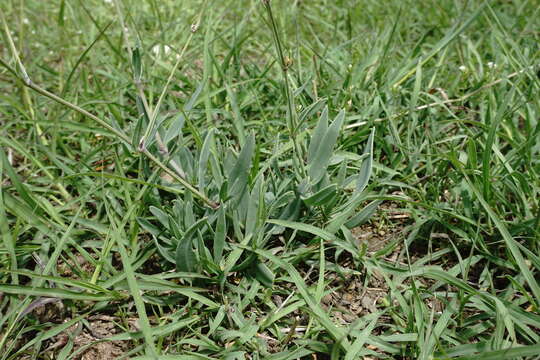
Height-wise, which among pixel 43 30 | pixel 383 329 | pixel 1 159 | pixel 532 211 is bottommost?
pixel 383 329

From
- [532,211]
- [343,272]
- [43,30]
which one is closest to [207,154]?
[343,272]

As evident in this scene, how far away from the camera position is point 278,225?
1.44m

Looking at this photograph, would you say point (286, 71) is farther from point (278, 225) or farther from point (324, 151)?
point (278, 225)

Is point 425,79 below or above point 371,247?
above

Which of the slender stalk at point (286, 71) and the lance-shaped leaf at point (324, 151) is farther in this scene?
the lance-shaped leaf at point (324, 151)

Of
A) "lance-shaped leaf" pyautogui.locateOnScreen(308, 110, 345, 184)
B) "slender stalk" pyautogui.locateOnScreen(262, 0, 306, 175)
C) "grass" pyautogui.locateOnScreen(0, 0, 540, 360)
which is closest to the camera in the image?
"slender stalk" pyautogui.locateOnScreen(262, 0, 306, 175)

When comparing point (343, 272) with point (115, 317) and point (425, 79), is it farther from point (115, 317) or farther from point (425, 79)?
point (425, 79)

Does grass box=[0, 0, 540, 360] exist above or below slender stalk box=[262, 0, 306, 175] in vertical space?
below

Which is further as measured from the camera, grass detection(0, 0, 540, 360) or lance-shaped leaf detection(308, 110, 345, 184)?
lance-shaped leaf detection(308, 110, 345, 184)

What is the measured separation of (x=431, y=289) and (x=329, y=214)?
1.19 ft

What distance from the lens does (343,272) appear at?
56.1 inches

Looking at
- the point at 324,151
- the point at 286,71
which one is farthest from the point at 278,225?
the point at 286,71

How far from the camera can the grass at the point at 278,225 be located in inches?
49.3

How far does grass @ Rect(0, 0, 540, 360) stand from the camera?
1252 mm
